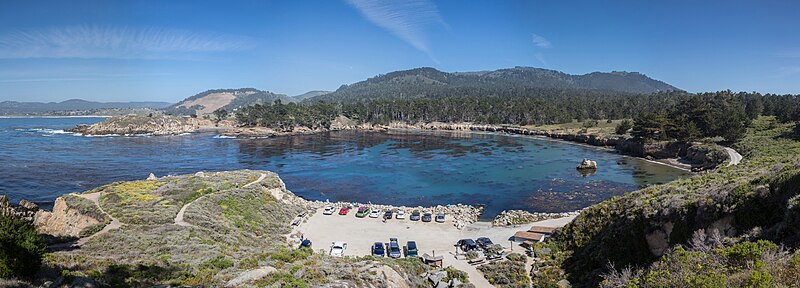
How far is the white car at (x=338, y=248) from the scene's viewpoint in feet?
93.9

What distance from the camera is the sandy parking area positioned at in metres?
30.9

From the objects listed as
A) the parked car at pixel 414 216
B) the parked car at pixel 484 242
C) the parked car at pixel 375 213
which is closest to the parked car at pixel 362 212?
the parked car at pixel 375 213

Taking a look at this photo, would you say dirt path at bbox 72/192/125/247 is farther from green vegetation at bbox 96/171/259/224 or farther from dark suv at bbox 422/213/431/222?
dark suv at bbox 422/213/431/222

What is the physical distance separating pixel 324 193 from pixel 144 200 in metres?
22.4

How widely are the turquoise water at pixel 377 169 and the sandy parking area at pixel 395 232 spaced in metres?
7.32

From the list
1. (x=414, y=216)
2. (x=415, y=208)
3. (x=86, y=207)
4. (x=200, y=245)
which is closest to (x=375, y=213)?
(x=414, y=216)

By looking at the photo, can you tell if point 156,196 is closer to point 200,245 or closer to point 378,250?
point 200,245

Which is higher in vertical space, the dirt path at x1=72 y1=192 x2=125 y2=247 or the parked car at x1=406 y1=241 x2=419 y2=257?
the dirt path at x1=72 y1=192 x2=125 y2=247

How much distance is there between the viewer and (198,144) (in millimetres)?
107250

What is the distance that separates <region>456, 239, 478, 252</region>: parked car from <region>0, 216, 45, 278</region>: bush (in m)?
23.4

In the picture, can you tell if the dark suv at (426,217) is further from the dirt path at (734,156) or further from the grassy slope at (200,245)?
the dirt path at (734,156)

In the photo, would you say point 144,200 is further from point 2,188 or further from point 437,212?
point 2,188

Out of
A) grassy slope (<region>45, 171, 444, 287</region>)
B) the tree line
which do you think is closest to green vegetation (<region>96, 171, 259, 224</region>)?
grassy slope (<region>45, 171, 444, 287</region>)

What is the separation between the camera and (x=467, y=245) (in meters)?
30.1
